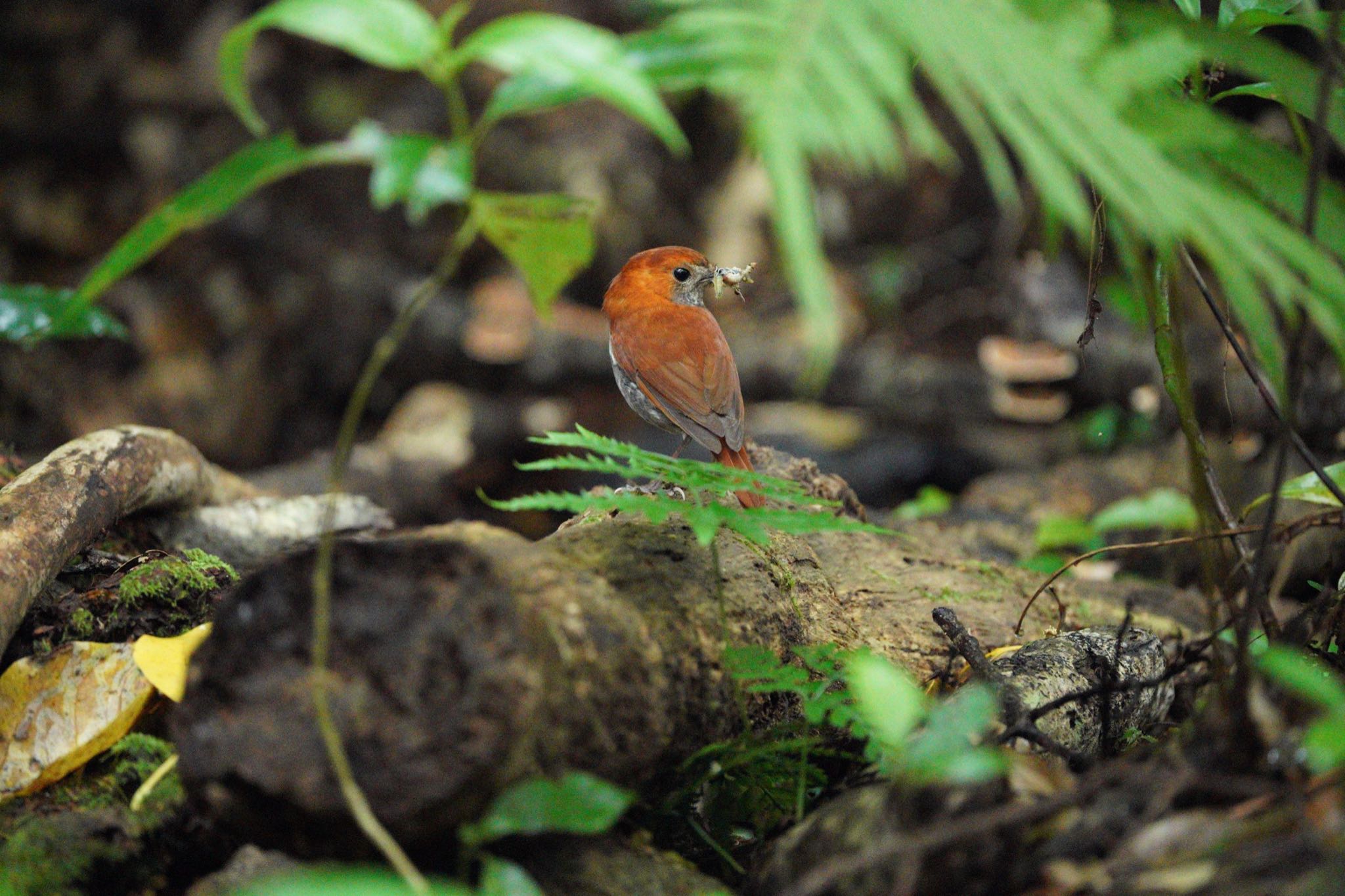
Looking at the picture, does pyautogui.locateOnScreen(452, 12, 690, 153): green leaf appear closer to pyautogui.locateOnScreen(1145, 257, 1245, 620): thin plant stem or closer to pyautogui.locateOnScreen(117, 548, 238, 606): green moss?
pyautogui.locateOnScreen(1145, 257, 1245, 620): thin plant stem

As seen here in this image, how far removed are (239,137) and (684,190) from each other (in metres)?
3.15

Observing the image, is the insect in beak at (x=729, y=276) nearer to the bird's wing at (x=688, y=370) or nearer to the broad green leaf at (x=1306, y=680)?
the bird's wing at (x=688, y=370)

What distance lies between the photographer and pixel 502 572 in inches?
56.2

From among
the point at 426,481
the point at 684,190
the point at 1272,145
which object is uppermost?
the point at 1272,145

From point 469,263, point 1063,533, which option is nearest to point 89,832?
point 1063,533

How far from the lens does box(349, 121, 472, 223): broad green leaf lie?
114cm

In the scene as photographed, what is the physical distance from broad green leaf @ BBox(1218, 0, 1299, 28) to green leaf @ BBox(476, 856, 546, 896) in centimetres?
177

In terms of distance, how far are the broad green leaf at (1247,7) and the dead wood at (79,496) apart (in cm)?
239

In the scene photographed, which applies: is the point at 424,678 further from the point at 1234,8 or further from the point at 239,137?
the point at 239,137

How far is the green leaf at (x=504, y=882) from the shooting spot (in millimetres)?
1204

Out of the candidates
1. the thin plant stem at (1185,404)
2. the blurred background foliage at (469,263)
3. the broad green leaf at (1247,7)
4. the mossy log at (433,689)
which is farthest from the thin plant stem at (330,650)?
the blurred background foliage at (469,263)

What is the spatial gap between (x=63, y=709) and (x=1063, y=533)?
323 cm

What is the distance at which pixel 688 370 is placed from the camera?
2885 mm

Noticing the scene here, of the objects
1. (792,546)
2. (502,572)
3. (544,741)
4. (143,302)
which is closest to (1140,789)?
(544,741)
